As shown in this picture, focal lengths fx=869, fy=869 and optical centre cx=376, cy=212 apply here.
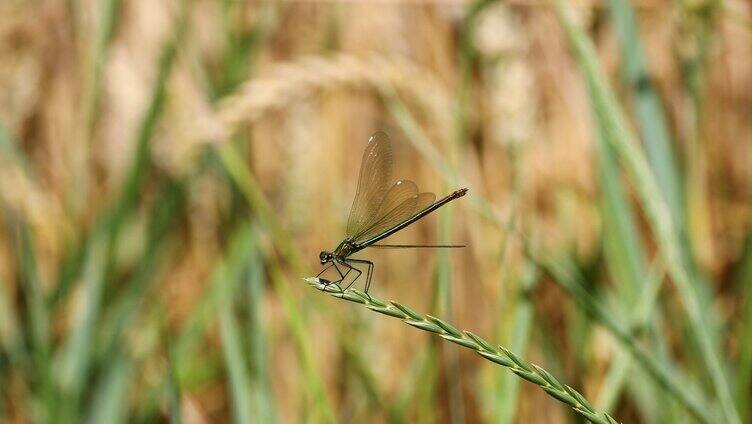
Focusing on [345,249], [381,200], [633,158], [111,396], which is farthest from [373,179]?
[111,396]

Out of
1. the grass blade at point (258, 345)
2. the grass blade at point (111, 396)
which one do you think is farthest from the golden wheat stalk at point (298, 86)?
the grass blade at point (111, 396)

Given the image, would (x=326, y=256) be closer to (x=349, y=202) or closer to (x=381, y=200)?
(x=381, y=200)

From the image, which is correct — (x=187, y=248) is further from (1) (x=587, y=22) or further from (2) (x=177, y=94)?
(1) (x=587, y=22)

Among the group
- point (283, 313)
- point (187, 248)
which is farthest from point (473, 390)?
point (187, 248)

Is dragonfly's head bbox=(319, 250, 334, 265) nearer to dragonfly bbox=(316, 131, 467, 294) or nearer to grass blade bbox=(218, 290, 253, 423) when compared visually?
dragonfly bbox=(316, 131, 467, 294)

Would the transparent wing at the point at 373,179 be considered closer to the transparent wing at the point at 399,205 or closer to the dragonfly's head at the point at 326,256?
the transparent wing at the point at 399,205

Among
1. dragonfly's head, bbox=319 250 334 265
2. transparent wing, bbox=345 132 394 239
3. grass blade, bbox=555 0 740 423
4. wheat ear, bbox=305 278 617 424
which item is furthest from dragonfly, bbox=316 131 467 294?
wheat ear, bbox=305 278 617 424

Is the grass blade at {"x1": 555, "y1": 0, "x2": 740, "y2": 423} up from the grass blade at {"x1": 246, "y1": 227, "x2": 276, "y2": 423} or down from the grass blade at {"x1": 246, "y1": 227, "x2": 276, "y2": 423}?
up
